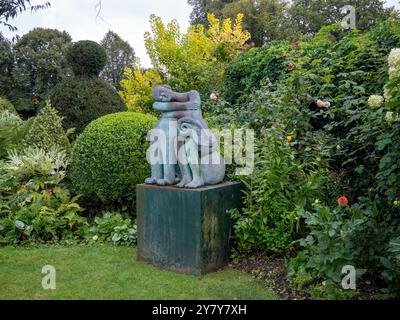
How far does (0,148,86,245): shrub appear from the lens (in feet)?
17.6

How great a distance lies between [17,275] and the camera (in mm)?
4086

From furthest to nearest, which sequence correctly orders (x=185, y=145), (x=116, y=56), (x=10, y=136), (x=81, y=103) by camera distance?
(x=116, y=56)
(x=81, y=103)
(x=10, y=136)
(x=185, y=145)

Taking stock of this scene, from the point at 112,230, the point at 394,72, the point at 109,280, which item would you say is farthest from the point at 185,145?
the point at 394,72

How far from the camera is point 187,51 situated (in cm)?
1218

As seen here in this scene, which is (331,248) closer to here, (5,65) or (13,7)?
(13,7)

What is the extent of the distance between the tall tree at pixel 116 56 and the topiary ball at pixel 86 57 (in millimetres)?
13906

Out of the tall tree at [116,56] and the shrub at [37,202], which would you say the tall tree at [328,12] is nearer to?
the tall tree at [116,56]

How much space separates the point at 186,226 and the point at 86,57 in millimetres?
Answer: 5217

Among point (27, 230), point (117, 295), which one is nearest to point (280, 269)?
point (117, 295)

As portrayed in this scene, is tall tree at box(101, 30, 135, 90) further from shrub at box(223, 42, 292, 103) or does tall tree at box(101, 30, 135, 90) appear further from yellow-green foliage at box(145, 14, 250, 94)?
shrub at box(223, 42, 292, 103)

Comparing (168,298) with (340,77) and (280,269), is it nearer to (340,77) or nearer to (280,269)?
(280,269)

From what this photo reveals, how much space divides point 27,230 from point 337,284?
149 inches

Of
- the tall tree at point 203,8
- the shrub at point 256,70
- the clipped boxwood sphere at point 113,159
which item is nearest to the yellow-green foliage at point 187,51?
the shrub at point 256,70

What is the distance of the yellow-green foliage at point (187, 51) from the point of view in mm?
11828
